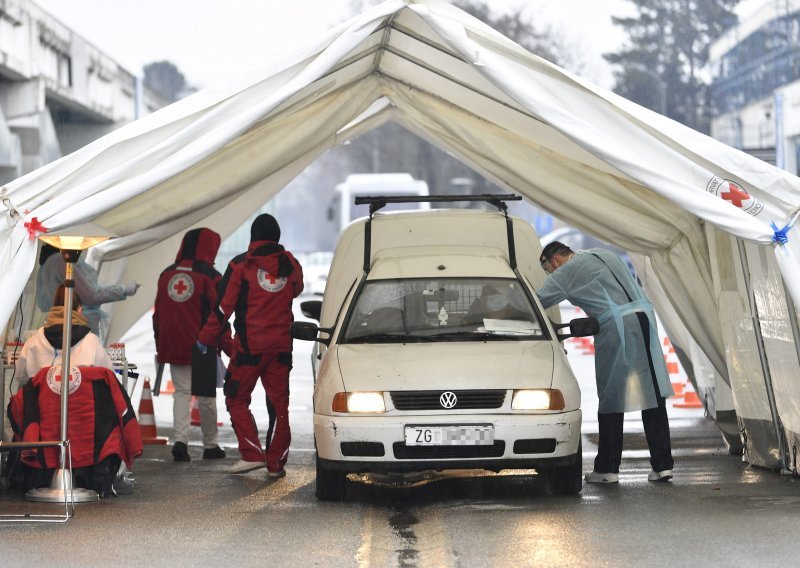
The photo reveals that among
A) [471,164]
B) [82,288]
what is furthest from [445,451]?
[471,164]

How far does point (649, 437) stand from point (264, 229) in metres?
3.46

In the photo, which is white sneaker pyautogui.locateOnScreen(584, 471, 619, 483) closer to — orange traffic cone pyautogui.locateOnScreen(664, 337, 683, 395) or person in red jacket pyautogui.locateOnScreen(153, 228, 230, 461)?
person in red jacket pyautogui.locateOnScreen(153, 228, 230, 461)

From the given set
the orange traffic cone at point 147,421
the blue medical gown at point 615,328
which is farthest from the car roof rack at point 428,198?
the orange traffic cone at point 147,421

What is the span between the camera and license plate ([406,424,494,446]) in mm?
8992

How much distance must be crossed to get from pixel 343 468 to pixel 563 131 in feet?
9.08

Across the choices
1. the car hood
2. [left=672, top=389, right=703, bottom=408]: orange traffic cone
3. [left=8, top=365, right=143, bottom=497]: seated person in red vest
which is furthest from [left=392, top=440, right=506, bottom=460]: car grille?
[left=672, top=389, right=703, bottom=408]: orange traffic cone

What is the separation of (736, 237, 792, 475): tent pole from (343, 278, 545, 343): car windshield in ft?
6.01

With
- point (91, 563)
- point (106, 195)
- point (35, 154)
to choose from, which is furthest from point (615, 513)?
point (35, 154)

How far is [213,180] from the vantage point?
39.3 feet

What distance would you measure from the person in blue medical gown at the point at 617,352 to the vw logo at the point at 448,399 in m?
1.68

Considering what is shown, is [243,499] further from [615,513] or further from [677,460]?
[677,460]

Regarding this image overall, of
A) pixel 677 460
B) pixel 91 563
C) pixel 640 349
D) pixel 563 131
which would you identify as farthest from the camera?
pixel 677 460

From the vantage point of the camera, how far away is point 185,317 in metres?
12.4

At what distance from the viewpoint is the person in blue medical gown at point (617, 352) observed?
10.3m
